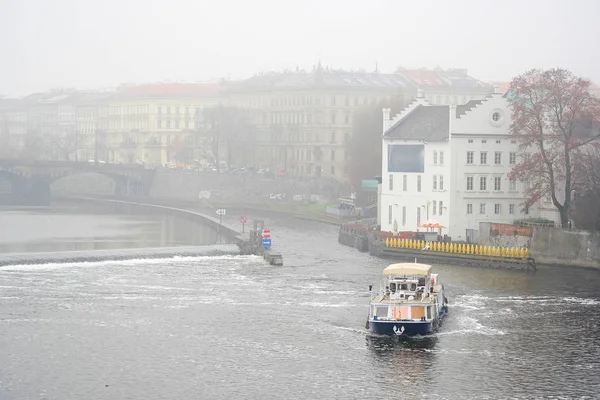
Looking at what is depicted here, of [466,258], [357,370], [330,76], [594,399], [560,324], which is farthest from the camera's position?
[330,76]

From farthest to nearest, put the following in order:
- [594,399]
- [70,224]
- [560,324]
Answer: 1. [70,224]
2. [560,324]
3. [594,399]

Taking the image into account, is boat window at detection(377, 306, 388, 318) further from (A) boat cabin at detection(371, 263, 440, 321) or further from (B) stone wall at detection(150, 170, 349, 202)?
(B) stone wall at detection(150, 170, 349, 202)

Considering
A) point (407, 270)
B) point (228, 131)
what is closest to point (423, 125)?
point (407, 270)

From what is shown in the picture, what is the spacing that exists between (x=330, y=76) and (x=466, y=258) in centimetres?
9711

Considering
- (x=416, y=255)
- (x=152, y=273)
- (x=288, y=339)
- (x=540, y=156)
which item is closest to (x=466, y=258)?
(x=416, y=255)

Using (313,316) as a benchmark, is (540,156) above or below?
above

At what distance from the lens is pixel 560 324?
199 ft

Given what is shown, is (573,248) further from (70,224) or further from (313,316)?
(70,224)

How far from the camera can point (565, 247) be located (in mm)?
81812

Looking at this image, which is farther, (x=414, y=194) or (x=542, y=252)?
(x=414, y=194)

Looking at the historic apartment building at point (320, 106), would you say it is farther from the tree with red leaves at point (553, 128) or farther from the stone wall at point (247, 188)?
the tree with red leaves at point (553, 128)

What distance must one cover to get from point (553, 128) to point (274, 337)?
3771 centimetres

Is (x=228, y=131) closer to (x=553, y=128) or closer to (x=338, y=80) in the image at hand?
(x=338, y=80)

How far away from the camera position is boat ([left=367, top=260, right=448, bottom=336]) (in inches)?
2237
